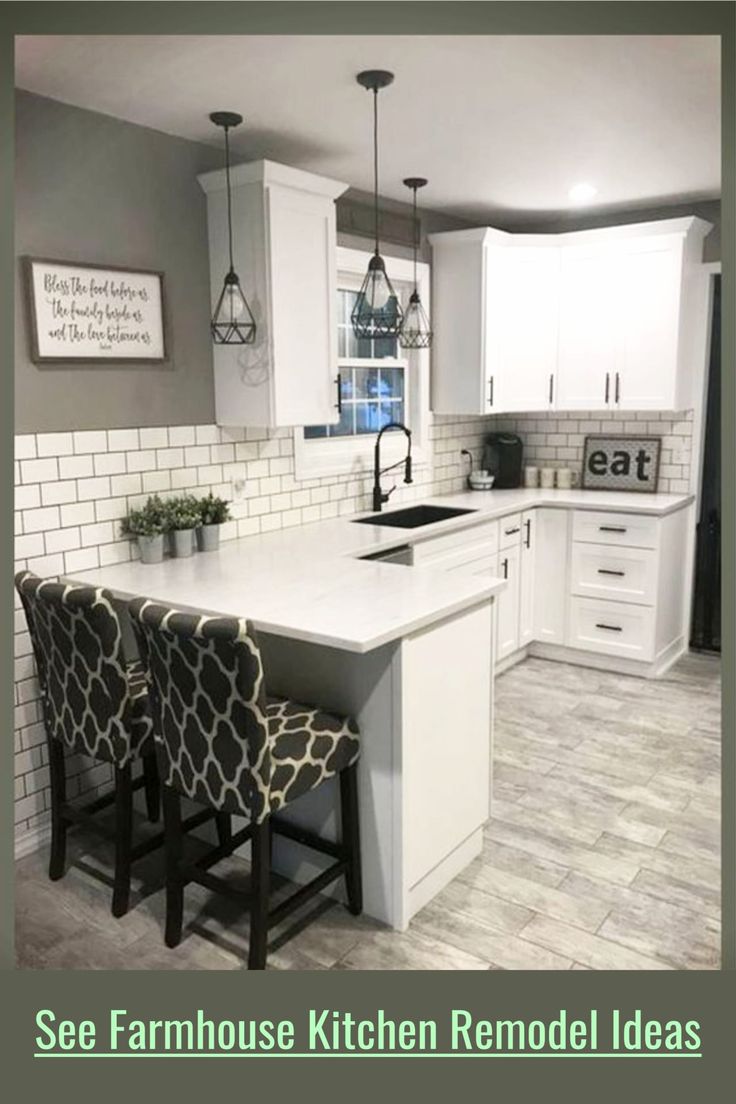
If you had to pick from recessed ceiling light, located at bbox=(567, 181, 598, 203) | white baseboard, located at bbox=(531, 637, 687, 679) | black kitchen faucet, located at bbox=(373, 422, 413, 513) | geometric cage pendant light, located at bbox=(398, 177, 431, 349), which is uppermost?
recessed ceiling light, located at bbox=(567, 181, 598, 203)

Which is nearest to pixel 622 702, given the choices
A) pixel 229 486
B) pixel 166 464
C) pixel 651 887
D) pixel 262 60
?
pixel 651 887

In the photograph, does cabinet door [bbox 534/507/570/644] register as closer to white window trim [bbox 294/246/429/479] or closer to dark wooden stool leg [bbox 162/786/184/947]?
white window trim [bbox 294/246/429/479]

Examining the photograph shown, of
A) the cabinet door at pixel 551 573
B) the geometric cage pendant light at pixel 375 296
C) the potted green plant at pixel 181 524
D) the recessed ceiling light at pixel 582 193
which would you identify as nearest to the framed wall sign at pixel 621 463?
the cabinet door at pixel 551 573

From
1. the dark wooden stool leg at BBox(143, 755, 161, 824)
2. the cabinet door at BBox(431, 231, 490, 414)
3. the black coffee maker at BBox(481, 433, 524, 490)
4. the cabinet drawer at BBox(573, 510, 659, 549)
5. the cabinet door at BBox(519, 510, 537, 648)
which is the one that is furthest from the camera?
the black coffee maker at BBox(481, 433, 524, 490)

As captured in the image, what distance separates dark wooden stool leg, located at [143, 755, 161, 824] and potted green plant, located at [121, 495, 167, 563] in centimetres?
71

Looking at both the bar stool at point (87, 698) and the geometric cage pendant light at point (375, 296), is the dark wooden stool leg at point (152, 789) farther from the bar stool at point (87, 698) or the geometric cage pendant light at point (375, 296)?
the geometric cage pendant light at point (375, 296)

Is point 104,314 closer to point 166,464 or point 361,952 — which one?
point 166,464

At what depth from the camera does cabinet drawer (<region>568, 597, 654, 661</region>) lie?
4426 mm

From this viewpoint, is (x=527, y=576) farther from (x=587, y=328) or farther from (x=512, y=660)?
(x=587, y=328)

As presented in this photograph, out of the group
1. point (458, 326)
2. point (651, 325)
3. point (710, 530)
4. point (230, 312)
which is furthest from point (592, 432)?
point (230, 312)

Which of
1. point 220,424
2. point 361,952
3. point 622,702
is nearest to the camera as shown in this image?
point 361,952

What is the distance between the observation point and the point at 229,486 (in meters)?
3.44

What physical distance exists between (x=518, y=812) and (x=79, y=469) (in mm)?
1971

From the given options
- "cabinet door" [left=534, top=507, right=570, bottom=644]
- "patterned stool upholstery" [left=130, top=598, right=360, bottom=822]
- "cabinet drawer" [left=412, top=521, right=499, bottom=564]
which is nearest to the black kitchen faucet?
"cabinet drawer" [left=412, top=521, right=499, bottom=564]
